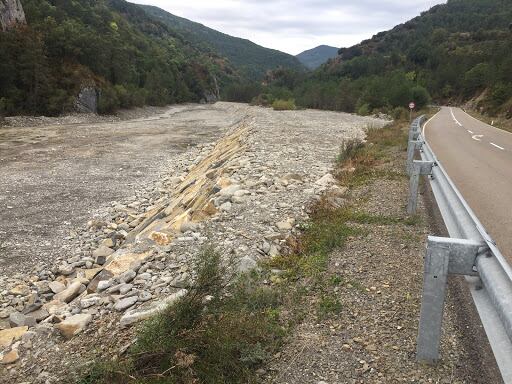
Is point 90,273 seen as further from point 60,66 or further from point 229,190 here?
point 60,66

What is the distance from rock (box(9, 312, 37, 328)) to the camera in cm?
581

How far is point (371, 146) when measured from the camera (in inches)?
683

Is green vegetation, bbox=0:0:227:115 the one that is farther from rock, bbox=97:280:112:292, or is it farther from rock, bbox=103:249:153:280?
rock, bbox=97:280:112:292

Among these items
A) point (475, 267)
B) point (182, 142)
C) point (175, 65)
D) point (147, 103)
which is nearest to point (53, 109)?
point (182, 142)

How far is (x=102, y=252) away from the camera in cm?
894

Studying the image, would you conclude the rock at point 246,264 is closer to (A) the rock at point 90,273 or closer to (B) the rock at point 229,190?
(A) the rock at point 90,273

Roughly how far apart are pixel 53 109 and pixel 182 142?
20210mm

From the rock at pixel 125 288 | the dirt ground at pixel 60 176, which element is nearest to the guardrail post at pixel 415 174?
the rock at pixel 125 288

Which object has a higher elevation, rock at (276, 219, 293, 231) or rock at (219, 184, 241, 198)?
rock at (276, 219, 293, 231)

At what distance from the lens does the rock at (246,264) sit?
535 cm

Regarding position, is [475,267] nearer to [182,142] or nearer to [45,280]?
[45,280]

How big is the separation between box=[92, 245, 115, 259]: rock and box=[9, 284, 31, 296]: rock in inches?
62.1

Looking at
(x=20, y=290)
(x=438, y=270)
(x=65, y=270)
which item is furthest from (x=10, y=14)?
(x=438, y=270)

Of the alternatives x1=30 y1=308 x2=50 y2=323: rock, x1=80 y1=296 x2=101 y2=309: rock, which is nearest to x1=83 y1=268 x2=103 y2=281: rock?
x1=30 y1=308 x2=50 y2=323: rock
